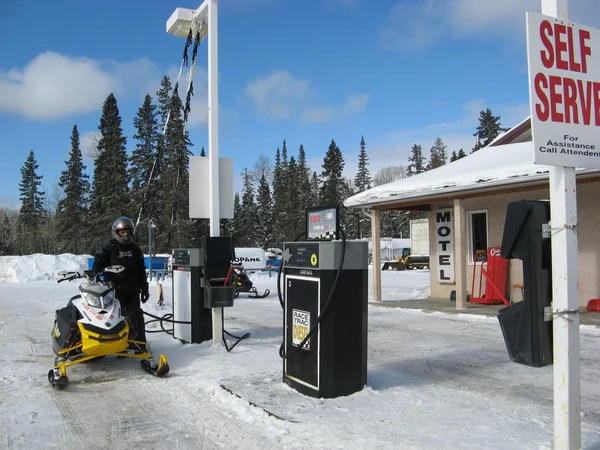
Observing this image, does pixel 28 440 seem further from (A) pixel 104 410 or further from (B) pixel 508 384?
(B) pixel 508 384

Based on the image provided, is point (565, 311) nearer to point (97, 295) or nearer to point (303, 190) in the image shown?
point (97, 295)

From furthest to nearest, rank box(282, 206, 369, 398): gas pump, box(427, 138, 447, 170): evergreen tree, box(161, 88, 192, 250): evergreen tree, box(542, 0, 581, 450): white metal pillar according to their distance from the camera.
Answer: box(427, 138, 447, 170): evergreen tree
box(161, 88, 192, 250): evergreen tree
box(282, 206, 369, 398): gas pump
box(542, 0, 581, 450): white metal pillar

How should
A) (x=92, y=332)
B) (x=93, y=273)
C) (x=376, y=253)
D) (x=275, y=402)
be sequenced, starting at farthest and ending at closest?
(x=376, y=253) → (x=93, y=273) → (x=92, y=332) → (x=275, y=402)

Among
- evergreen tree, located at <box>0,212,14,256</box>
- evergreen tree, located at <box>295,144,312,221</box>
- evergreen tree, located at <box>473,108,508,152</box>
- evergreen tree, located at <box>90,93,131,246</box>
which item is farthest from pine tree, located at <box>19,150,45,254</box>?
evergreen tree, located at <box>473,108,508,152</box>

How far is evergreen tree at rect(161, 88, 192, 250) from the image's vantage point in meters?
8.13

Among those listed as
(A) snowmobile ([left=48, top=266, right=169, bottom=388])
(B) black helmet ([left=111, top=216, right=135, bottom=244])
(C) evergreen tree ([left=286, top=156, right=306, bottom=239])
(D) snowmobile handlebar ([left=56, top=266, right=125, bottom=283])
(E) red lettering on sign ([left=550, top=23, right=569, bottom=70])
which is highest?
(C) evergreen tree ([left=286, top=156, right=306, bottom=239])

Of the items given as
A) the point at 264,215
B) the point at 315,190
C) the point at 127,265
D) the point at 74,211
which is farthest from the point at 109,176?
the point at 127,265

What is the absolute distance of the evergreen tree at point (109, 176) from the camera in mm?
47969

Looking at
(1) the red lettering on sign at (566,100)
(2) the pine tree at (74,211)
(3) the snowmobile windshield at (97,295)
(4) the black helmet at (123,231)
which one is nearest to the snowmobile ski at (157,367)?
(3) the snowmobile windshield at (97,295)

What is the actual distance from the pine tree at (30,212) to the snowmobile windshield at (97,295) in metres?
72.1

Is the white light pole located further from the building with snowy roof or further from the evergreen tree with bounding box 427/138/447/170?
the evergreen tree with bounding box 427/138/447/170

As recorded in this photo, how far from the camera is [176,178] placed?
950 centimetres

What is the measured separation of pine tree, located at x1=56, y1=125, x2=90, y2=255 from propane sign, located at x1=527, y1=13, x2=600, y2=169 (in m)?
57.8

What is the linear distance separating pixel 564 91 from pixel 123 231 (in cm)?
511
